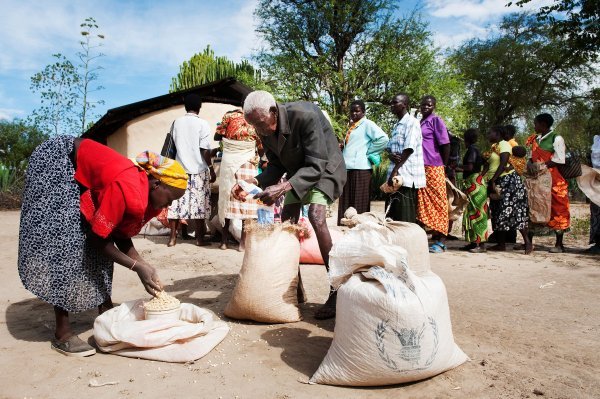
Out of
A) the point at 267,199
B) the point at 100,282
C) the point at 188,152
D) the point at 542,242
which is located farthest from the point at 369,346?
the point at 542,242

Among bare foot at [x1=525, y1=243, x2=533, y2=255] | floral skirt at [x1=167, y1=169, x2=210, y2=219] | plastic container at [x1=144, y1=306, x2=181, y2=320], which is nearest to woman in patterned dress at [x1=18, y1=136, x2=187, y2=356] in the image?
plastic container at [x1=144, y1=306, x2=181, y2=320]

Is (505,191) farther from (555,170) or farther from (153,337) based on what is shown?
(153,337)

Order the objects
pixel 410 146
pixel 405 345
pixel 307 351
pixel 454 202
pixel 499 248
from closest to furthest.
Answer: pixel 405 345
pixel 307 351
pixel 410 146
pixel 499 248
pixel 454 202

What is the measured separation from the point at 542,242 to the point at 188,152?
18.2 feet

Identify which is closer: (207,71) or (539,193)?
(539,193)

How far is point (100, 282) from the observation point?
295 cm

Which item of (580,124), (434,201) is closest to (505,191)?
(434,201)

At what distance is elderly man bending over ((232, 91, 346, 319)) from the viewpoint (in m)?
3.02

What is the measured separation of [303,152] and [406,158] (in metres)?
2.56

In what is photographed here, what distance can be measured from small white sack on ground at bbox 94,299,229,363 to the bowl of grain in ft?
0.13

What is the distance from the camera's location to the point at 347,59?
1598 centimetres

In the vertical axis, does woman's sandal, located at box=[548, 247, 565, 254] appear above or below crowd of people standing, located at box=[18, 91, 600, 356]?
below

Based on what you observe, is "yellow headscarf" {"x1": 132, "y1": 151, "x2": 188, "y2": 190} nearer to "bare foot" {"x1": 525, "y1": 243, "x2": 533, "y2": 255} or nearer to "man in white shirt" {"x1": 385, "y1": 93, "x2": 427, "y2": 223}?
"man in white shirt" {"x1": 385, "y1": 93, "x2": 427, "y2": 223}

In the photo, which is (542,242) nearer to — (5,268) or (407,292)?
(407,292)
